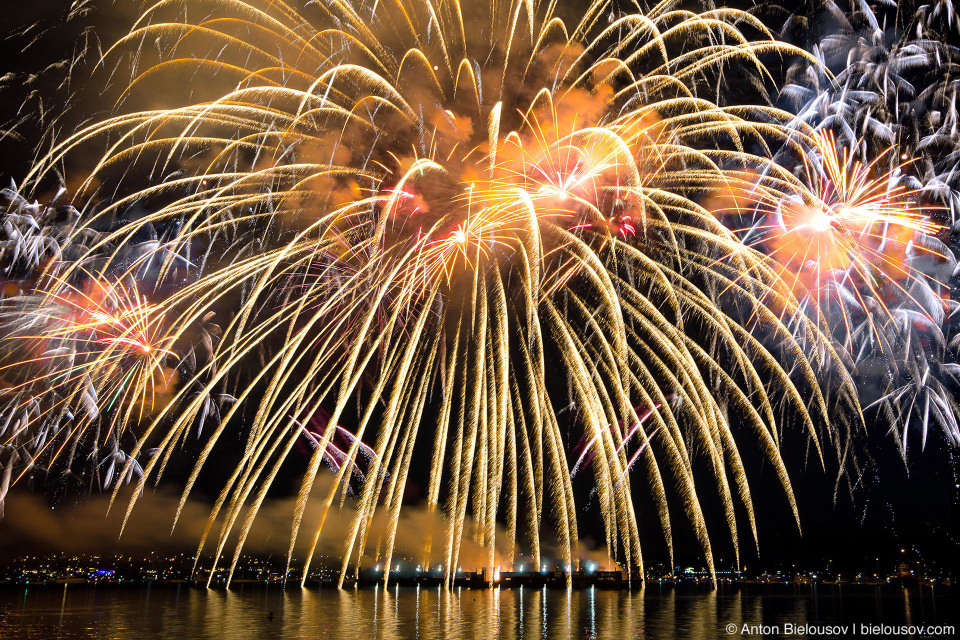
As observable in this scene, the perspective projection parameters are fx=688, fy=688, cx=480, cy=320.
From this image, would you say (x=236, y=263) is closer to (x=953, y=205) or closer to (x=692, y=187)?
(x=692, y=187)

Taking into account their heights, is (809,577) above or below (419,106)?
below

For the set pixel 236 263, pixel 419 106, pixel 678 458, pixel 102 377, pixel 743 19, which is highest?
pixel 743 19

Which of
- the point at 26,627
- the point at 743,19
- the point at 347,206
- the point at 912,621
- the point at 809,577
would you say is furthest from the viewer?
the point at 809,577

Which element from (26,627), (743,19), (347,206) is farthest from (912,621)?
(26,627)

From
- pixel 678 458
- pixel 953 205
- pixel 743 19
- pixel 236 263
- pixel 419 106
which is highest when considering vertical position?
pixel 743 19

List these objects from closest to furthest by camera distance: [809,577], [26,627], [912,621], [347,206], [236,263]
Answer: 1. [347,206]
2. [236,263]
3. [26,627]
4. [912,621]
5. [809,577]

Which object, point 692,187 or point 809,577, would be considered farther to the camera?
point 809,577

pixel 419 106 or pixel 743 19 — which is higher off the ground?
pixel 743 19

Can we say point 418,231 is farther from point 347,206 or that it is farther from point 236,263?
point 236,263

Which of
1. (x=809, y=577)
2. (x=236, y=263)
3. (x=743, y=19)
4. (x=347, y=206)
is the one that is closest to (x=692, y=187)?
(x=743, y=19)
